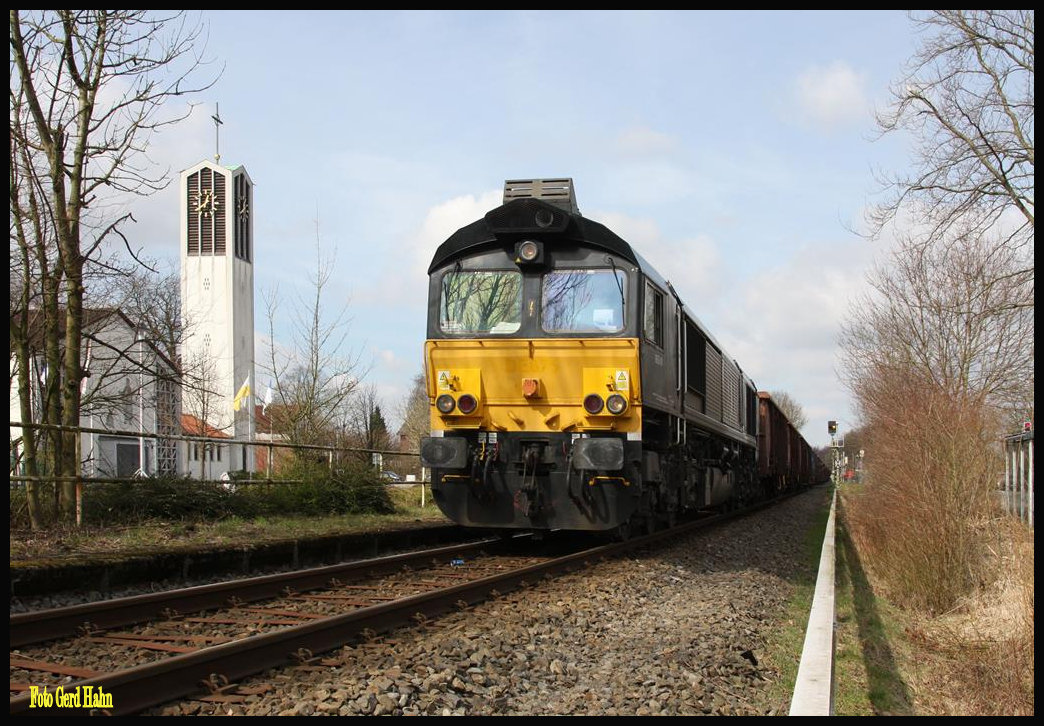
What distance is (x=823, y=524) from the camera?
21.7 meters

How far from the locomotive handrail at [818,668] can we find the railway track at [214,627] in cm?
277

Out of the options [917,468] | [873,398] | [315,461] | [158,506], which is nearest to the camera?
[158,506]

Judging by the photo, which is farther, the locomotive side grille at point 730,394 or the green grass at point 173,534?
the locomotive side grille at point 730,394

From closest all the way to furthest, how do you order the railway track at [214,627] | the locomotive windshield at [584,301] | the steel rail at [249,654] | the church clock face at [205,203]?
the steel rail at [249,654] → the railway track at [214,627] → the locomotive windshield at [584,301] → the church clock face at [205,203]

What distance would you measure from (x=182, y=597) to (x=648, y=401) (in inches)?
211

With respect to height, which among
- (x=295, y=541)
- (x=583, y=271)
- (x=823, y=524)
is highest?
(x=583, y=271)

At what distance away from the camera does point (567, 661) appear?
5.88m

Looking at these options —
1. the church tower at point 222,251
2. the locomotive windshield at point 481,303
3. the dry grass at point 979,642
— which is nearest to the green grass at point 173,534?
the locomotive windshield at point 481,303

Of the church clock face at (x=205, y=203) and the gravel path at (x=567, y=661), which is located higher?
the church clock face at (x=205, y=203)

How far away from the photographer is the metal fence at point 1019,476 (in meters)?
16.1

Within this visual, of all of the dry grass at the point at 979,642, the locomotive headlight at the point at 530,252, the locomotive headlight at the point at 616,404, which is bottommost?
the dry grass at the point at 979,642

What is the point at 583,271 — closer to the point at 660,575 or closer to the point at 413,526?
the point at 660,575

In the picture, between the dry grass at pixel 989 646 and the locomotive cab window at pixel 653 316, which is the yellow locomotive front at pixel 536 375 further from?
the dry grass at pixel 989 646
